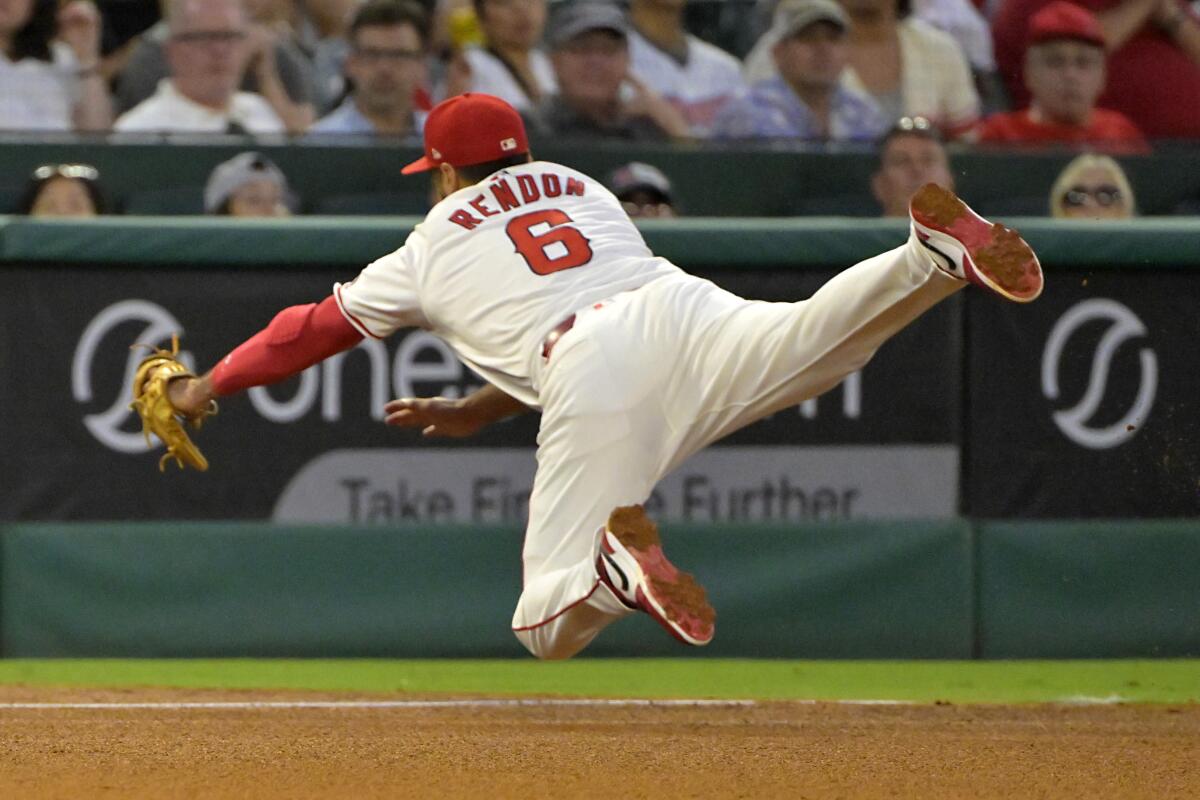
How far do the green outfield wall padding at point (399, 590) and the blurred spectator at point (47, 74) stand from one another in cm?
244

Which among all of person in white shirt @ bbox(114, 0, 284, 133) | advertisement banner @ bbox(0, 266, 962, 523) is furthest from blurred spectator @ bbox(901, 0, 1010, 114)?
person in white shirt @ bbox(114, 0, 284, 133)

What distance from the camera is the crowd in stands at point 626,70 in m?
8.01

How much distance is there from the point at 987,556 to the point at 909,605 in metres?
0.33

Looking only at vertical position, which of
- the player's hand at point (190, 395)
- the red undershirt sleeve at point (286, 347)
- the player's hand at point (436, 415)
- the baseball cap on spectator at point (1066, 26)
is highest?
the baseball cap on spectator at point (1066, 26)

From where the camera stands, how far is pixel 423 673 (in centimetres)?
626

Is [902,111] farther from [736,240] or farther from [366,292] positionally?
[366,292]

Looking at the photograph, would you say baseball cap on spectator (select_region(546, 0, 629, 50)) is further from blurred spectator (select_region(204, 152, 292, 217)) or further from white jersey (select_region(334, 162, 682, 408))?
white jersey (select_region(334, 162, 682, 408))

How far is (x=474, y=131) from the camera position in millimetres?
5035

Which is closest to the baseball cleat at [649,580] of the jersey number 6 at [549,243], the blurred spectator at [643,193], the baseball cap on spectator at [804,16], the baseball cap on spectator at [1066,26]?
the jersey number 6 at [549,243]

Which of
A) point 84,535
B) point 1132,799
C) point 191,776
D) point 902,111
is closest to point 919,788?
point 1132,799

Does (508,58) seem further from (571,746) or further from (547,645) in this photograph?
(571,746)

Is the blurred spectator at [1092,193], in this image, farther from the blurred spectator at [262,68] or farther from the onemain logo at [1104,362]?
the blurred spectator at [262,68]

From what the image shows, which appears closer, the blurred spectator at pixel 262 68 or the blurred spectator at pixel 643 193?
the blurred spectator at pixel 643 193

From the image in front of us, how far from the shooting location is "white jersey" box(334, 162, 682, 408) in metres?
4.82
